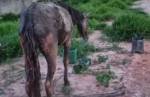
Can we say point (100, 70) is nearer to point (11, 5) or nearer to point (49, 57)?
point (49, 57)

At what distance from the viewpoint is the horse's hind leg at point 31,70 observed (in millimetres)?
5332

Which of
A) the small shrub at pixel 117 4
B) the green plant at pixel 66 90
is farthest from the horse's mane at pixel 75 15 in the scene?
the small shrub at pixel 117 4

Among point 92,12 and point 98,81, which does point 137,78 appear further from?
point 92,12

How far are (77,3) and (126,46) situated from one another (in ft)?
20.0

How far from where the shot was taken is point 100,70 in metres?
7.57

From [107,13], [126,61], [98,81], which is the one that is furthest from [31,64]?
[107,13]

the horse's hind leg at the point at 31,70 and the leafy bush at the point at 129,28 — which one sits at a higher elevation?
the horse's hind leg at the point at 31,70

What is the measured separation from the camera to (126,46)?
933 centimetres

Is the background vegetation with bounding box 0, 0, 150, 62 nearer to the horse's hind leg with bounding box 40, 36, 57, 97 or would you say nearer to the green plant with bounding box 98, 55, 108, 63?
the green plant with bounding box 98, 55, 108, 63

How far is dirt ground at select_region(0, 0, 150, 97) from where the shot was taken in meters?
6.50

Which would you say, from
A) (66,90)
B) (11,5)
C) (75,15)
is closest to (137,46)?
(75,15)

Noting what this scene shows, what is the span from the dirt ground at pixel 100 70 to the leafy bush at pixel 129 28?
0.55m

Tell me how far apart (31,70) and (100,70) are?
2.48 m

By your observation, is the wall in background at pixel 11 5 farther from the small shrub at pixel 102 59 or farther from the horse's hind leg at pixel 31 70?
the horse's hind leg at pixel 31 70
